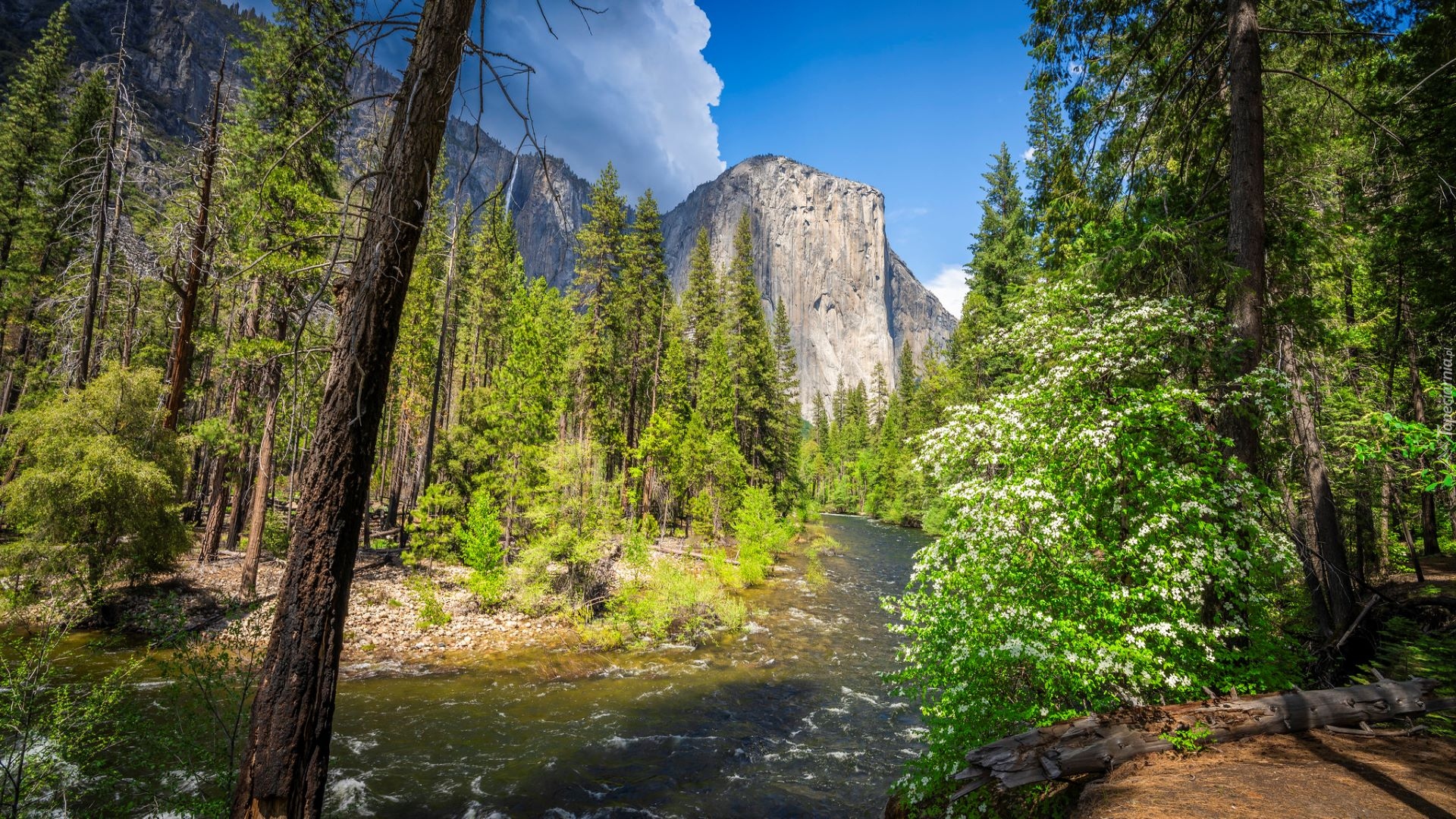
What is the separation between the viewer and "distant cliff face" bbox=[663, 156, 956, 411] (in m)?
164

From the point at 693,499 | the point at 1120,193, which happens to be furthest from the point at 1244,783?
the point at 693,499

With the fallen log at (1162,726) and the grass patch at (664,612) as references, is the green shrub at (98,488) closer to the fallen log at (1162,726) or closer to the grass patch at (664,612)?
the grass patch at (664,612)

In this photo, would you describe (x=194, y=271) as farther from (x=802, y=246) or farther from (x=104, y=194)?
(x=802, y=246)

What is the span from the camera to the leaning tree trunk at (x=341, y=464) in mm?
2711

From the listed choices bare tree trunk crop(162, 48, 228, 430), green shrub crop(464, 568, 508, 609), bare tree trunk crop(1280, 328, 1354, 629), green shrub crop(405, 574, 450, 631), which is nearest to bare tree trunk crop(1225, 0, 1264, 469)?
bare tree trunk crop(1280, 328, 1354, 629)

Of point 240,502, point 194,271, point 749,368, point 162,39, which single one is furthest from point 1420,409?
point 162,39

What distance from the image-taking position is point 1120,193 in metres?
7.89

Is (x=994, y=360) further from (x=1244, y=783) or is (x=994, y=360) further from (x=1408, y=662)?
(x=1244, y=783)

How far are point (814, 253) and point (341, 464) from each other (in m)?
179

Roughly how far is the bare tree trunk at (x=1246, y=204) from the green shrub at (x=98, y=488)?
16.5 metres

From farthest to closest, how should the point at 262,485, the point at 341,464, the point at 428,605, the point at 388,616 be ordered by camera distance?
1. the point at 428,605
2. the point at 388,616
3. the point at 262,485
4. the point at 341,464

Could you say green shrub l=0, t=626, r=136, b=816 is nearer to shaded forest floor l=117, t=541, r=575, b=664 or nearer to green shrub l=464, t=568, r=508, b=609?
shaded forest floor l=117, t=541, r=575, b=664

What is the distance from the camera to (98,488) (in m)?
9.91

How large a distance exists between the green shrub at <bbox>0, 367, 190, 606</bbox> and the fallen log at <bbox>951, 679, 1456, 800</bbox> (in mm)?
13543
